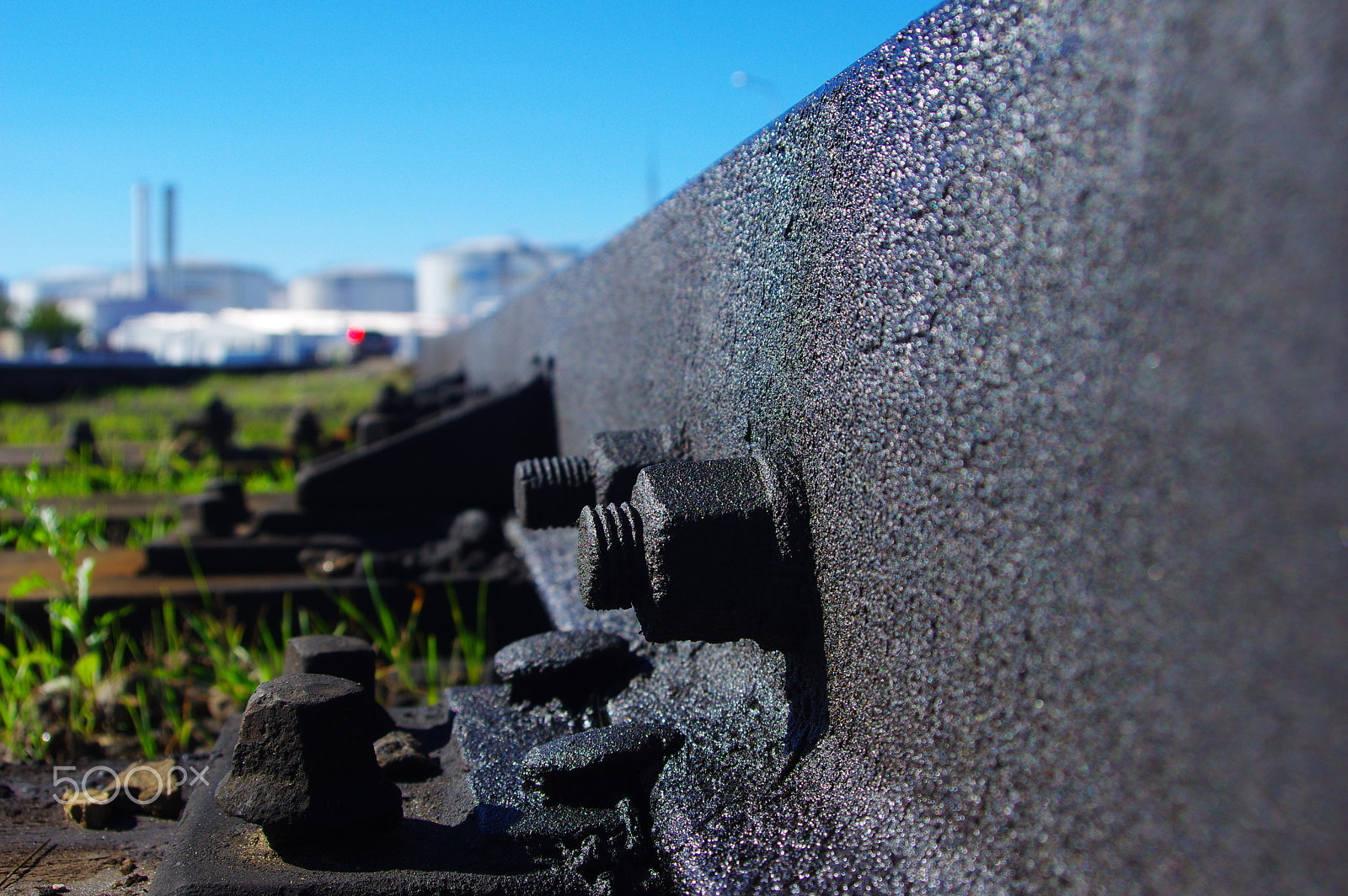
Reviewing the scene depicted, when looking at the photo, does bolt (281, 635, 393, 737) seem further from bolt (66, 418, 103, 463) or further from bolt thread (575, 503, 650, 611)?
bolt (66, 418, 103, 463)

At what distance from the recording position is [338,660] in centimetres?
163

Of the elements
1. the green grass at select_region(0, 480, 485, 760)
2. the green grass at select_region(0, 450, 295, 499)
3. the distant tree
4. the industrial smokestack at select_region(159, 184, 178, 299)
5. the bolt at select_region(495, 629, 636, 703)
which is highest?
the industrial smokestack at select_region(159, 184, 178, 299)

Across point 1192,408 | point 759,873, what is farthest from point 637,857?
point 1192,408

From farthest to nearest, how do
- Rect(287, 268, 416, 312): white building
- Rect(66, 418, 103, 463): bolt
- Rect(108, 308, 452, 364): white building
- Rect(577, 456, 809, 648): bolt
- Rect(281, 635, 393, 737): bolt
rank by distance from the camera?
1. Rect(287, 268, 416, 312): white building
2. Rect(108, 308, 452, 364): white building
3. Rect(66, 418, 103, 463): bolt
4. Rect(281, 635, 393, 737): bolt
5. Rect(577, 456, 809, 648): bolt

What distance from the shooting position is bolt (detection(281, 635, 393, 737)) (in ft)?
5.30

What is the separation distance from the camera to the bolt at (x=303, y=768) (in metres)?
1.15

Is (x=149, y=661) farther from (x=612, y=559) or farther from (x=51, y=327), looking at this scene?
(x=51, y=327)

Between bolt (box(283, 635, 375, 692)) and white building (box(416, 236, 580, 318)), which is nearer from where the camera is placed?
bolt (box(283, 635, 375, 692))

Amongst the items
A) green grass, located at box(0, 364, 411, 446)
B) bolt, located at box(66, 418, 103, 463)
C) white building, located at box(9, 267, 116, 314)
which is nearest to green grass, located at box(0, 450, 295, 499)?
bolt, located at box(66, 418, 103, 463)

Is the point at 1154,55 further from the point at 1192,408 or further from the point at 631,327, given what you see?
the point at 631,327

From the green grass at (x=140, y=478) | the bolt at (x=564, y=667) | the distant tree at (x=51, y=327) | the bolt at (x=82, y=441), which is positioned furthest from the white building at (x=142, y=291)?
the bolt at (x=564, y=667)

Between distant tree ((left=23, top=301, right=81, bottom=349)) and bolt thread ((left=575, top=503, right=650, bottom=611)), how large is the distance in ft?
239

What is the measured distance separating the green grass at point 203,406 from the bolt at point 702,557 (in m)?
5.92

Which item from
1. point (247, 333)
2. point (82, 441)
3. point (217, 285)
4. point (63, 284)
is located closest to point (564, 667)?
point (82, 441)
